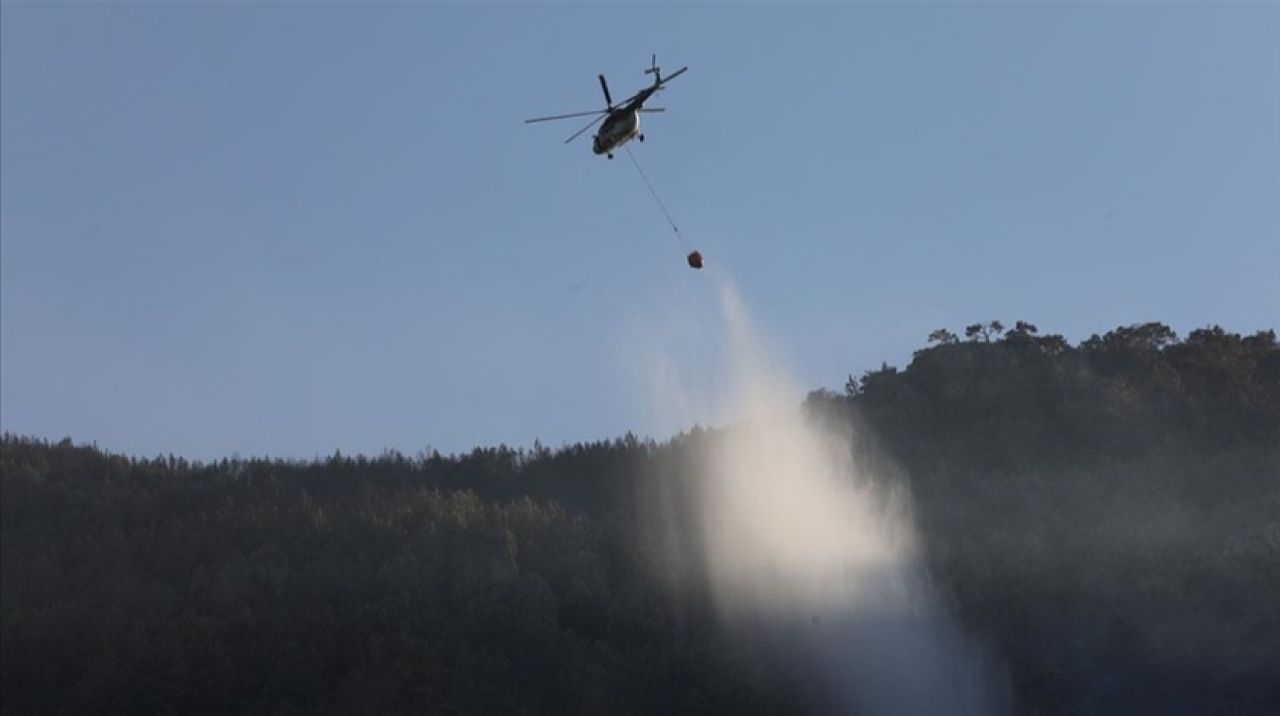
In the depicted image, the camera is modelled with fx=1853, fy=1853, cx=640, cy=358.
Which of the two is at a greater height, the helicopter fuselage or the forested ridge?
the helicopter fuselage

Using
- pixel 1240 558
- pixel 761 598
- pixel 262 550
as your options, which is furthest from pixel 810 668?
pixel 262 550

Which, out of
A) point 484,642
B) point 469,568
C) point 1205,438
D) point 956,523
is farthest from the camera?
point 1205,438

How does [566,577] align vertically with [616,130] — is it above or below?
below

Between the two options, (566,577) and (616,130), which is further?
(566,577)

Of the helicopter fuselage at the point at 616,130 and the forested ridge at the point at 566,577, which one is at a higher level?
the helicopter fuselage at the point at 616,130

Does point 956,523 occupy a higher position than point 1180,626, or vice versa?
point 956,523

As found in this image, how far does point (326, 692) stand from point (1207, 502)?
2000 cm

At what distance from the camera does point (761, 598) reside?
36406 millimetres

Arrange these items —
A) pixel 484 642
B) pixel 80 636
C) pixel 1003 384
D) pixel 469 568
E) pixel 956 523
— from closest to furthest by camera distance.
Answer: pixel 80 636, pixel 484 642, pixel 469 568, pixel 956 523, pixel 1003 384

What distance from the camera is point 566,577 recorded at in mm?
36812

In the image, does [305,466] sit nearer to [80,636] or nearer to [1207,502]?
[80,636]

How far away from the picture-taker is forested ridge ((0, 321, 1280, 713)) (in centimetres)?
3131

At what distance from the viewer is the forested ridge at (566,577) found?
3131 centimetres

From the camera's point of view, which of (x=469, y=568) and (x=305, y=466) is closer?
(x=469, y=568)
